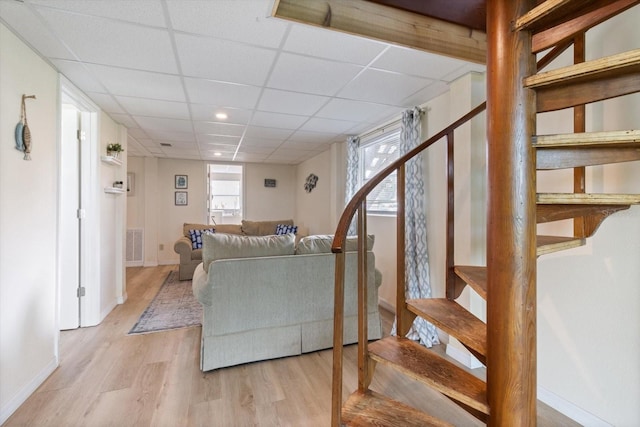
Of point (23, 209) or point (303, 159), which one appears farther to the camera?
point (303, 159)

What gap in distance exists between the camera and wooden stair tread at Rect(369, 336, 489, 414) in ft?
3.72

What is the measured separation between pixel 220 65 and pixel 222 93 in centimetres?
52

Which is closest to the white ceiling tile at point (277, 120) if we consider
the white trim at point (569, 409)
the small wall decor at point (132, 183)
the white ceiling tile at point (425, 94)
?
the white ceiling tile at point (425, 94)

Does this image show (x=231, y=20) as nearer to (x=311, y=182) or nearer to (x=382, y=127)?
(x=382, y=127)

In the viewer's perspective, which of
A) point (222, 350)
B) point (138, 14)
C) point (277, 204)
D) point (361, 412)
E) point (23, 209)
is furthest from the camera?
point (277, 204)

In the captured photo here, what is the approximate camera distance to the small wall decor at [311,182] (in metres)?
5.46

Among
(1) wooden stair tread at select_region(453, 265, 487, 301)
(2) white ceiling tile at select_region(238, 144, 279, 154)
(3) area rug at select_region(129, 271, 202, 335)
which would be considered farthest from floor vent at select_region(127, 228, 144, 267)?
(1) wooden stair tread at select_region(453, 265, 487, 301)

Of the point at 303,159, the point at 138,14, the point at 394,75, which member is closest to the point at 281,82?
the point at 394,75

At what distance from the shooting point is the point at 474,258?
7.21 feet

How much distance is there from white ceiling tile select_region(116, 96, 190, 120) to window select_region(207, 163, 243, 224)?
10.4 feet

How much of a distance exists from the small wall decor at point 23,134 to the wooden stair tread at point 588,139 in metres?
2.66

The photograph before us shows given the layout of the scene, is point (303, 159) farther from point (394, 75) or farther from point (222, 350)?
point (222, 350)

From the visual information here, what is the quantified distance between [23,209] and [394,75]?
2.66 meters

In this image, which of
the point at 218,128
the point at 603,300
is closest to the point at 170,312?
the point at 218,128
